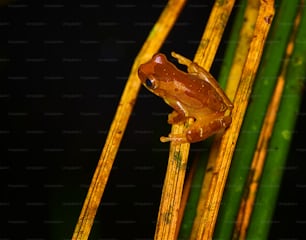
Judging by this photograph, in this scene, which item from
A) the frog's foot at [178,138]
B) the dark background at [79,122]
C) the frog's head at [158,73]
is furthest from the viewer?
the dark background at [79,122]

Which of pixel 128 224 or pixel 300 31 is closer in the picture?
pixel 300 31

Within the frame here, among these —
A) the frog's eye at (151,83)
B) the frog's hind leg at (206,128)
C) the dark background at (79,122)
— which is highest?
the frog's eye at (151,83)

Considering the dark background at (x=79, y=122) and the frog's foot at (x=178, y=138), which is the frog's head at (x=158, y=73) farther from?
the dark background at (x=79, y=122)

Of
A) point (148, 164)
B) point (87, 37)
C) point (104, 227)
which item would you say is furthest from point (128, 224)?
point (87, 37)

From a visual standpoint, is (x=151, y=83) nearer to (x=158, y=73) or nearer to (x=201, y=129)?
(x=158, y=73)

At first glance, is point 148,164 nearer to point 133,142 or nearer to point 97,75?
point 133,142

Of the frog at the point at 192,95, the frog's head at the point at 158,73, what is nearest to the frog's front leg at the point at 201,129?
the frog at the point at 192,95

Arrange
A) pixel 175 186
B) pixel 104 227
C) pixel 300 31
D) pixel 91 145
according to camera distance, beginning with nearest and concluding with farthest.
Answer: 1. pixel 175 186
2. pixel 300 31
3. pixel 104 227
4. pixel 91 145
